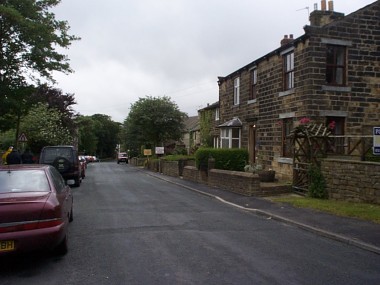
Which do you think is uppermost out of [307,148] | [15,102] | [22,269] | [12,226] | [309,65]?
[309,65]

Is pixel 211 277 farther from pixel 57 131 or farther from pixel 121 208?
pixel 57 131

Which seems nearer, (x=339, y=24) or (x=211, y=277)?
(x=211, y=277)

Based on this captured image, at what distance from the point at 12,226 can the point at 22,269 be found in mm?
692

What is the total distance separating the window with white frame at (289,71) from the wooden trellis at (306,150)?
375cm

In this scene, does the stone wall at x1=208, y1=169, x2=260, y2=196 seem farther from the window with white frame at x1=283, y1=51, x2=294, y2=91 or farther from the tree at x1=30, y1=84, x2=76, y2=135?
the tree at x1=30, y1=84, x2=76, y2=135

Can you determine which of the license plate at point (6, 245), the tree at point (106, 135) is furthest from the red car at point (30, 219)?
the tree at point (106, 135)

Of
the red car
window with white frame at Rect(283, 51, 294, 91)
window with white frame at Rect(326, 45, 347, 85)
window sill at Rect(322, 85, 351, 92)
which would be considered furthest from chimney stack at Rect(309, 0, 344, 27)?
the red car

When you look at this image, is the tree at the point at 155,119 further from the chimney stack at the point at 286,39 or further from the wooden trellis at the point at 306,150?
the wooden trellis at the point at 306,150

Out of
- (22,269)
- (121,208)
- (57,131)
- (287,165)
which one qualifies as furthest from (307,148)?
(57,131)

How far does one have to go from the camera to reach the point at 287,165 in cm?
1808

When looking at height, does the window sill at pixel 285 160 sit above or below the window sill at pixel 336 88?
below

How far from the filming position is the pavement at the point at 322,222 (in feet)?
25.6

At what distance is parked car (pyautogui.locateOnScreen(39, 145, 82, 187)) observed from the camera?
62.1 feet

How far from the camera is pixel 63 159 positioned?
18922 mm
